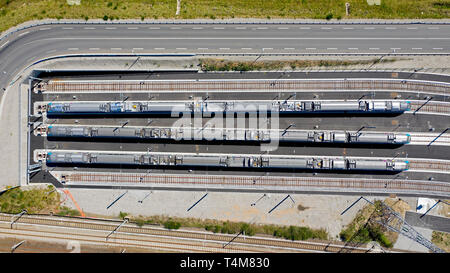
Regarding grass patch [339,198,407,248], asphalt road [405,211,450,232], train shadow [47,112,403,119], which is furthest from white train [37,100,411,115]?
asphalt road [405,211,450,232]

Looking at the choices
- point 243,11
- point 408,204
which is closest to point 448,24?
point 408,204

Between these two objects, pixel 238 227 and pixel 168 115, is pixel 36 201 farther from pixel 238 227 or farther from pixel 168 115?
pixel 238 227

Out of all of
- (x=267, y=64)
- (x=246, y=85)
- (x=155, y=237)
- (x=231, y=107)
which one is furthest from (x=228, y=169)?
(x=267, y=64)

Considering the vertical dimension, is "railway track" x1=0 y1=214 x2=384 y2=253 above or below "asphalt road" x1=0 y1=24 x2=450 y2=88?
below

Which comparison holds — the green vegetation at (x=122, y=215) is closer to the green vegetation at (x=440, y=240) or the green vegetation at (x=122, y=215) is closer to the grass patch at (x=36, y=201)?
the grass patch at (x=36, y=201)

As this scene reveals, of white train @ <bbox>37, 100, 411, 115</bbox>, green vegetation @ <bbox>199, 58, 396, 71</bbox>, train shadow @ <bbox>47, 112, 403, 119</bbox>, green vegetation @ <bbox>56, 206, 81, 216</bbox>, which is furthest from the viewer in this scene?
green vegetation @ <bbox>56, 206, 81, 216</bbox>

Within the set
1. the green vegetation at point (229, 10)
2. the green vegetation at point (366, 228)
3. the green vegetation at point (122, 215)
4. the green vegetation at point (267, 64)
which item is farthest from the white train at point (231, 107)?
the green vegetation at point (122, 215)

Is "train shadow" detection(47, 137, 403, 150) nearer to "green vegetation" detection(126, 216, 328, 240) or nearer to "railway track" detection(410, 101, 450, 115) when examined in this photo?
"railway track" detection(410, 101, 450, 115)

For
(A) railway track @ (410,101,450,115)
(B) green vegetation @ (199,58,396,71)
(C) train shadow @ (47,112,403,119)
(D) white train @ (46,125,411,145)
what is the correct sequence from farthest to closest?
(B) green vegetation @ (199,58,396,71) → (A) railway track @ (410,101,450,115) → (C) train shadow @ (47,112,403,119) → (D) white train @ (46,125,411,145)
